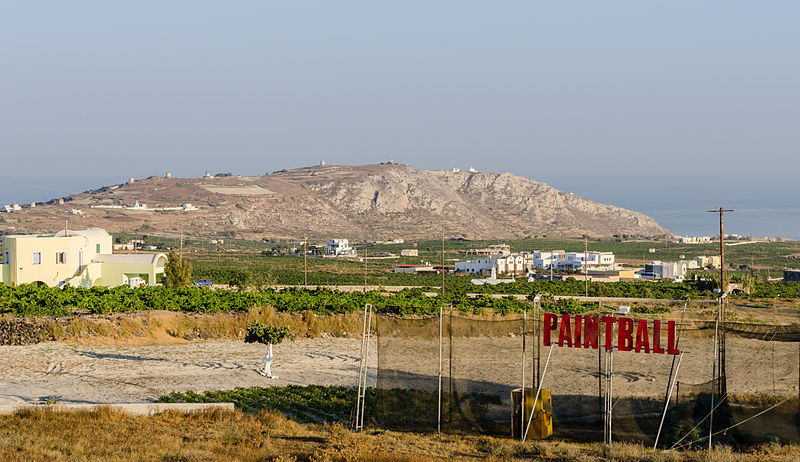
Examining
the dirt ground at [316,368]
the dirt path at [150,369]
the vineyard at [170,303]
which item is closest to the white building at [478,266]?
the vineyard at [170,303]

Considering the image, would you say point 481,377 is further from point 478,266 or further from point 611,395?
point 478,266

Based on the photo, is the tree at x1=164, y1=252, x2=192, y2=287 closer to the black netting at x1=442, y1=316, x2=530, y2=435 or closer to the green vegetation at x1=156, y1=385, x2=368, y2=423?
the black netting at x1=442, y1=316, x2=530, y2=435

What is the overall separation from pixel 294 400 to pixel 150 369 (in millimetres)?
6559

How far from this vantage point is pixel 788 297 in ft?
189

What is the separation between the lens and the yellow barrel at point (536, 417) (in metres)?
15.8

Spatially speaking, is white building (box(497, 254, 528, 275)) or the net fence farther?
white building (box(497, 254, 528, 275))

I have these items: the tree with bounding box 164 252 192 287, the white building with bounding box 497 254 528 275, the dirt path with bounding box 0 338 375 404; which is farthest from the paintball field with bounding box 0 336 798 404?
the white building with bounding box 497 254 528 275

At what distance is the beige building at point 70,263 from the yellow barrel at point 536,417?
39.1m

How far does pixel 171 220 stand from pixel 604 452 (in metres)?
195

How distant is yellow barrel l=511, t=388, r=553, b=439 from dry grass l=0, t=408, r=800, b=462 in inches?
12.4

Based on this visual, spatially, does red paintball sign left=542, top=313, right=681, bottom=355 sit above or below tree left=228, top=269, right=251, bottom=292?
above

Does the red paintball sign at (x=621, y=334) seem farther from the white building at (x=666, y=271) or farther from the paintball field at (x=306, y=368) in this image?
the white building at (x=666, y=271)

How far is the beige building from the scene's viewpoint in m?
49.3

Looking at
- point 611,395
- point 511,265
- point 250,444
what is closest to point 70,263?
point 250,444
